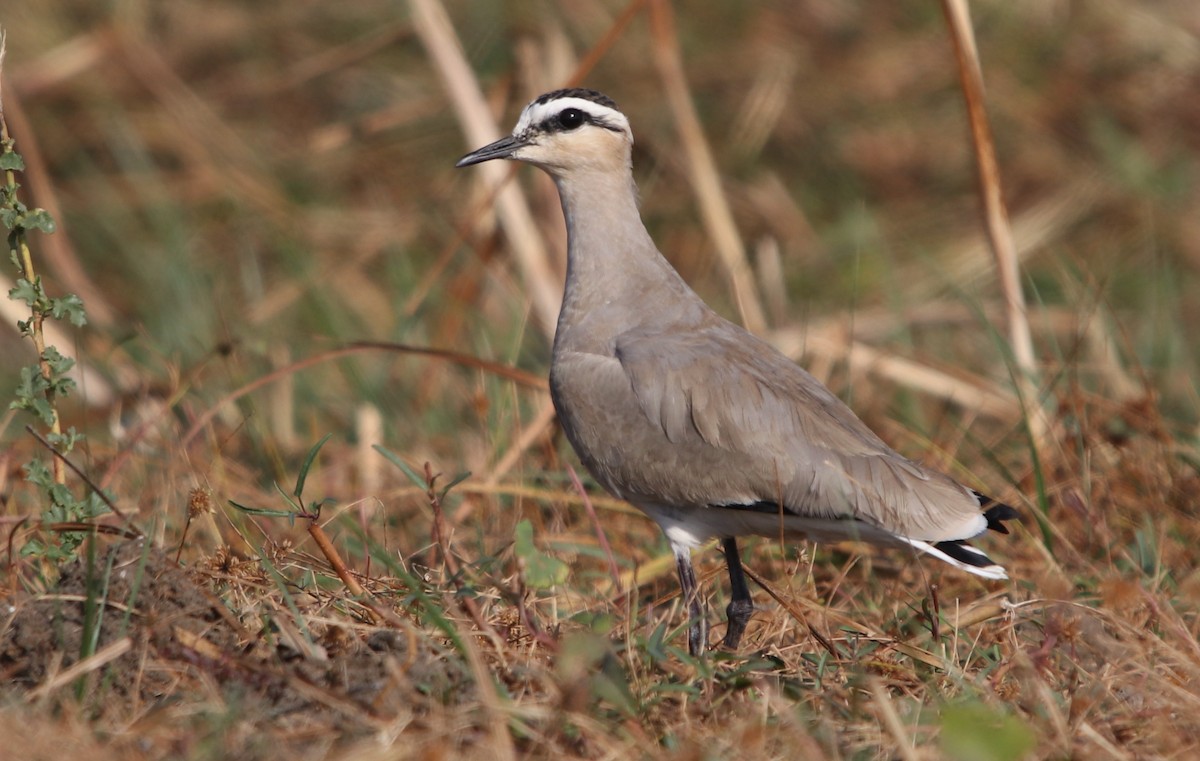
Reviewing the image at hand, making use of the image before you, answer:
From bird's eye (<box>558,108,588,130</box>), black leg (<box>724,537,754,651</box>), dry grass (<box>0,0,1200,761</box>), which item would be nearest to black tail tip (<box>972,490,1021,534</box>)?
dry grass (<box>0,0,1200,761</box>)

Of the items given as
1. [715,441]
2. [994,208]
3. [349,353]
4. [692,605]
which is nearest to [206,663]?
[692,605]

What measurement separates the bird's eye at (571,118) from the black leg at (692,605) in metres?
1.38

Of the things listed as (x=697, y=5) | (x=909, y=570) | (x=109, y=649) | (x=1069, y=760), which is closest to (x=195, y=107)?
(x=697, y=5)

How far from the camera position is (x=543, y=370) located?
6504 mm

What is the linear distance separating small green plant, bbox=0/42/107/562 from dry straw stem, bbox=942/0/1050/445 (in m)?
2.86

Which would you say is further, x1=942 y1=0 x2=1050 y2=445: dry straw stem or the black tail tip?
x1=942 y1=0 x2=1050 y2=445: dry straw stem

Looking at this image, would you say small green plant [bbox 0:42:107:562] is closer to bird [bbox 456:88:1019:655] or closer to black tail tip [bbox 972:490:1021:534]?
bird [bbox 456:88:1019:655]

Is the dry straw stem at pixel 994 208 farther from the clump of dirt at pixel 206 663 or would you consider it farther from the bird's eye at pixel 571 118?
the clump of dirt at pixel 206 663

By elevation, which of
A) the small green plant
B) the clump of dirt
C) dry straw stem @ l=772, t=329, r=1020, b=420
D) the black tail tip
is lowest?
dry straw stem @ l=772, t=329, r=1020, b=420

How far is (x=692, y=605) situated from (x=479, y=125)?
301cm

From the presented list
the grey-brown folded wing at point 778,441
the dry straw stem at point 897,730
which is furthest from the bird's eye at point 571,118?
the dry straw stem at point 897,730

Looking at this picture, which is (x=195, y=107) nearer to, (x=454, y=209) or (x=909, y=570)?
(x=454, y=209)

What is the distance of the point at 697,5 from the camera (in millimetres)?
9508

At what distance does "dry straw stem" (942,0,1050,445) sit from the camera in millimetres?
4879
